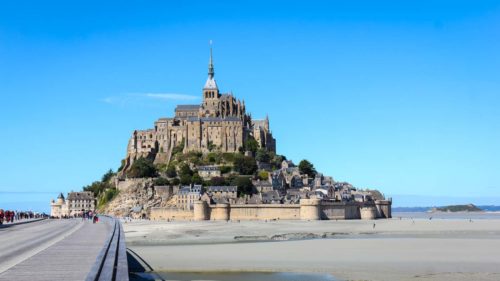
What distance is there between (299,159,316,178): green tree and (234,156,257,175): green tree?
1198 cm

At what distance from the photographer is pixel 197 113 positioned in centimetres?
11331

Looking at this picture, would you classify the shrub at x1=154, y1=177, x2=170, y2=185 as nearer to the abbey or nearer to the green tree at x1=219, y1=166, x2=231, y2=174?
the green tree at x1=219, y1=166, x2=231, y2=174

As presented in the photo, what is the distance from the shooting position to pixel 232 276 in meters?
23.2

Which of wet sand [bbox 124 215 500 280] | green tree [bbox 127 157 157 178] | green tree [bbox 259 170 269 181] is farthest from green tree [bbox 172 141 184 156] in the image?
wet sand [bbox 124 215 500 280]

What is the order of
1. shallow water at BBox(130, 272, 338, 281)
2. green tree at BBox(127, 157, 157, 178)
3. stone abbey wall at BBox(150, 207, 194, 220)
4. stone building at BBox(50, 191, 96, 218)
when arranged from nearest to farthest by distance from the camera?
shallow water at BBox(130, 272, 338, 281) → stone abbey wall at BBox(150, 207, 194, 220) → green tree at BBox(127, 157, 157, 178) → stone building at BBox(50, 191, 96, 218)

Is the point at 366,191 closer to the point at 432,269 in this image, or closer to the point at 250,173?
the point at 250,173

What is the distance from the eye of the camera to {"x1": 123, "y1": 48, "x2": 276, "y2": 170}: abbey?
104 m

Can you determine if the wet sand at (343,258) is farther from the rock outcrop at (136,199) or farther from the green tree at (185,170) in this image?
the green tree at (185,170)

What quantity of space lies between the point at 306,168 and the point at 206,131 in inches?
702

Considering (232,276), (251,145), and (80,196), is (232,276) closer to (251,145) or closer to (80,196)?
(251,145)

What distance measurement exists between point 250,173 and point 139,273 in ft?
234

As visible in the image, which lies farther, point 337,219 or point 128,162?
point 128,162

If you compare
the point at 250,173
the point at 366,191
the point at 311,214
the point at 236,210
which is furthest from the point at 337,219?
Result: the point at 366,191

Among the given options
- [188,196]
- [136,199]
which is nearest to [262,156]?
[188,196]
